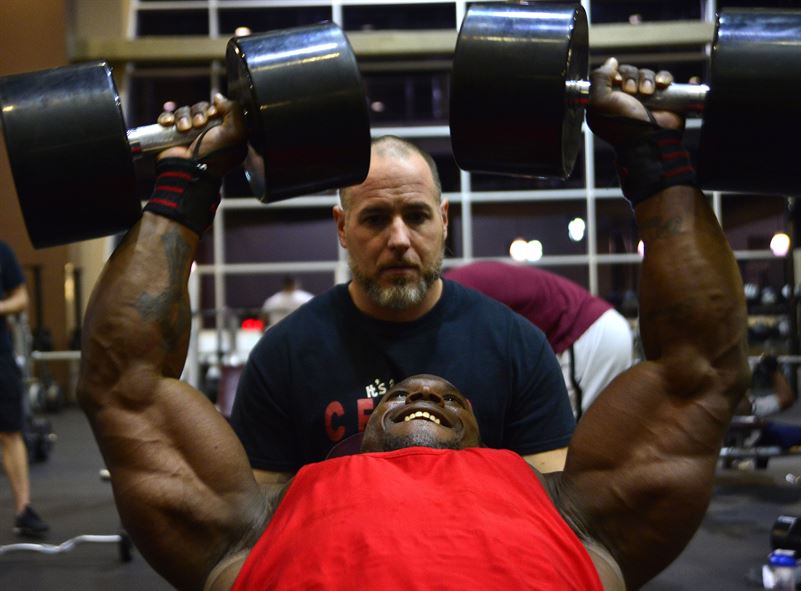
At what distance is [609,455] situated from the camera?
1.59 metres

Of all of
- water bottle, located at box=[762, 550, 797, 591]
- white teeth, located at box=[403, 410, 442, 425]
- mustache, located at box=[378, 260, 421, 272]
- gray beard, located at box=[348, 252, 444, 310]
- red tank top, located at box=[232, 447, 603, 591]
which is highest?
mustache, located at box=[378, 260, 421, 272]

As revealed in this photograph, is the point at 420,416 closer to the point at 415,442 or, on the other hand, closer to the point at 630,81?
the point at 415,442

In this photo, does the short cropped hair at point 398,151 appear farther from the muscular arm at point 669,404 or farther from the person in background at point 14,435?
the person in background at point 14,435

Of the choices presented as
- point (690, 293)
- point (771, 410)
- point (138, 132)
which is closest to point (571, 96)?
point (690, 293)

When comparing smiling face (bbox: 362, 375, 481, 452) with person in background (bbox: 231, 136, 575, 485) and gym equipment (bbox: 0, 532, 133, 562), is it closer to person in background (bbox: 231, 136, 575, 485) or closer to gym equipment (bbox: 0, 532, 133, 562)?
person in background (bbox: 231, 136, 575, 485)

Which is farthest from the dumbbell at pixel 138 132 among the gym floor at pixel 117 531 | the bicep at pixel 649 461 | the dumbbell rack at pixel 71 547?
the dumbbell rack at pixel 71 547

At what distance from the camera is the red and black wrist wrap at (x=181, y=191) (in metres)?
1.63

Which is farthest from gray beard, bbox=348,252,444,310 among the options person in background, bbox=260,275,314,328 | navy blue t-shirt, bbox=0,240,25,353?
person in background, bbox=260,275,314,328

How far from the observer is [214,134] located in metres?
1.67

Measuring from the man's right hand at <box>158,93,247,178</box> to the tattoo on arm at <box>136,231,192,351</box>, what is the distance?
14 cm

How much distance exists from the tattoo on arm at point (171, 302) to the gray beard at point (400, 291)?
0.44 metres

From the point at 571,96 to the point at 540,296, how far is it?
1.56 meters

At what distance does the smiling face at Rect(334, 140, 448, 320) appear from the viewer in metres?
1.93

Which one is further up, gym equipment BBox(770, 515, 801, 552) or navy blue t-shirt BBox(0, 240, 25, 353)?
Answer: navy blue t-shirt BBox(0, 240, 25, 353)
